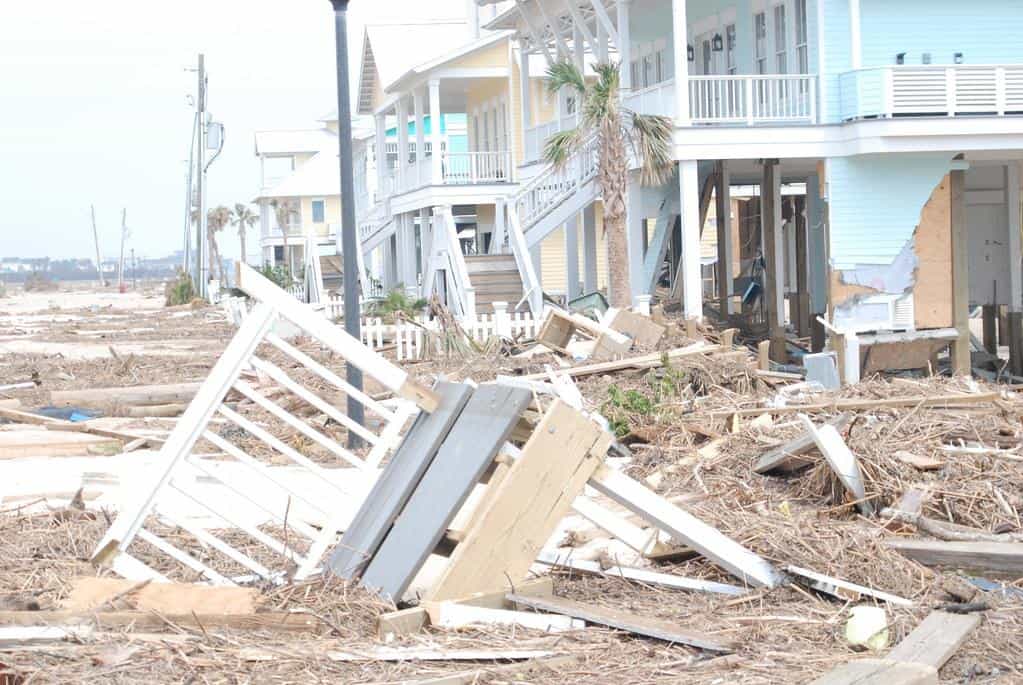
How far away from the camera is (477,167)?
37875mm

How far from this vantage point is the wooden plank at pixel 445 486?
6.98 meters

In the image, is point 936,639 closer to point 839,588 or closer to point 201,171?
point 839,588

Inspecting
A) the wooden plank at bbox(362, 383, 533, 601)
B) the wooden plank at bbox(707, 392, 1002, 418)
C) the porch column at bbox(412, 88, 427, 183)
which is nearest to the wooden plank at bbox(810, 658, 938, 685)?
the wooden plank at bbox(362, 383, 533, 601)

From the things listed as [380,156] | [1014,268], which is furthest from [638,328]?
[380,156]

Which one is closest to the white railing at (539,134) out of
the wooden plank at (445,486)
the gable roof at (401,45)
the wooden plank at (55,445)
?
the gable roof at (401,45)

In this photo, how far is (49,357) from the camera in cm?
2783

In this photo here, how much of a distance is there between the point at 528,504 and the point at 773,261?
68.5 feet

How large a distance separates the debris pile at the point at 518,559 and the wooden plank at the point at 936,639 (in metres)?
0.02

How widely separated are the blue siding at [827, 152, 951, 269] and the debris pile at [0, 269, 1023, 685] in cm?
1310

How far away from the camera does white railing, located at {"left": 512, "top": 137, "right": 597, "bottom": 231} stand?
2630cm

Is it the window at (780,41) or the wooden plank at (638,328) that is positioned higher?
the window at (780,41)

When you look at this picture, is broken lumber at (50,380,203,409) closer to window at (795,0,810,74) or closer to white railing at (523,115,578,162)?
window at (795,0,810,74)

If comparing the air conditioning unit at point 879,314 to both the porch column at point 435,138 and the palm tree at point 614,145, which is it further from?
the porch column at point 435,138

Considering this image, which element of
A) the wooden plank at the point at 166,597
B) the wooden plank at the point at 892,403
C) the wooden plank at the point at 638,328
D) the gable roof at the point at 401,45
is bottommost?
the wooden plank at the point at 166,597
